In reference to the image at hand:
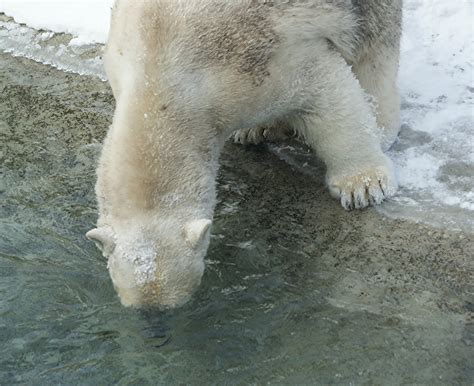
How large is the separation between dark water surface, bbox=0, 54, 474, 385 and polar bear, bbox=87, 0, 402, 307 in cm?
27

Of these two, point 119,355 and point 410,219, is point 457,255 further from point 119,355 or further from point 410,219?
point 119,355

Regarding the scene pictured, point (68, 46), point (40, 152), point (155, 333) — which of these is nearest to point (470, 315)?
point (155, 333)

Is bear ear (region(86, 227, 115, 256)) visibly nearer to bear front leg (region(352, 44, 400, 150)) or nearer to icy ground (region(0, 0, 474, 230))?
icy ground (region(0, 0, 474, 230))

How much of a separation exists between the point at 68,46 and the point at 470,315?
14.4 ft

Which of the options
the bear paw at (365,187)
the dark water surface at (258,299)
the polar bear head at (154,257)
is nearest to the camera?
the polar bear head at (154,257)

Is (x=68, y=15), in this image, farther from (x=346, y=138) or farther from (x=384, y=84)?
(x=346, y=138)

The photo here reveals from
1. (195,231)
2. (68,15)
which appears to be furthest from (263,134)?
(68,15)

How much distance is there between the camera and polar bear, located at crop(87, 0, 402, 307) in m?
3.86

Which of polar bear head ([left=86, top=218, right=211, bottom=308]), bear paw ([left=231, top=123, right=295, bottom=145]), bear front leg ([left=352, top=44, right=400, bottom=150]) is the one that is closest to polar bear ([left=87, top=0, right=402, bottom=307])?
polar bear head ([left=86, top=218, right=211, bottom=308])

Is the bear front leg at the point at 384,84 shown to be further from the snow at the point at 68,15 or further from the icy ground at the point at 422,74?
the snow at the point at 68,15

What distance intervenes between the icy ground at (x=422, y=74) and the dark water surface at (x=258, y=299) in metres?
0.29

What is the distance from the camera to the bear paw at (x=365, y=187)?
495 centimetres

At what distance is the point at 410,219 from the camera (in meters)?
4.80

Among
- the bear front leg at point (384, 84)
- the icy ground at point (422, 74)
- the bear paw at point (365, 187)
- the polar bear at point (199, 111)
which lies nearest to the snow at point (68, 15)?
the icy ground at point (422, 74)
